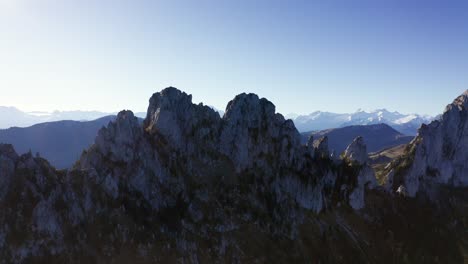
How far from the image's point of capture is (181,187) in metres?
99.6

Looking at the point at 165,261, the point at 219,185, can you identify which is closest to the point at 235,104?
the point at 219,185

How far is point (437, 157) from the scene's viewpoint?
166875 mm

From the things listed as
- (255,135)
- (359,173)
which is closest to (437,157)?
(359,173)

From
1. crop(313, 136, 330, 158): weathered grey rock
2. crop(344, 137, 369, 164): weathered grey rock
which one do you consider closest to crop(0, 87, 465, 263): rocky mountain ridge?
crop(313, 136, 330, 158): weathered grey rock

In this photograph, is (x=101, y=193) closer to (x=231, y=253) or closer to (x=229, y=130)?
(x=231, y=253)

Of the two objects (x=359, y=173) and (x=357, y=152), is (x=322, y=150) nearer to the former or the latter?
(x=359, y=173)

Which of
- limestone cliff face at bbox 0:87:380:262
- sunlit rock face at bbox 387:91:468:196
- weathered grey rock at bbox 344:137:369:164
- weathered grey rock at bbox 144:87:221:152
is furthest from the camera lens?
sunlit rock face at bbox 387:91:468:196

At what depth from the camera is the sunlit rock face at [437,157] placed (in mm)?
154500

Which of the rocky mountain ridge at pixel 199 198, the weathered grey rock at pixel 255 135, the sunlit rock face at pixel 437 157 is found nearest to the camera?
the rocky mountain ridge at pixel 199 198

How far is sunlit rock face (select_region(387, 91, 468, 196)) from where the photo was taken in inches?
6083

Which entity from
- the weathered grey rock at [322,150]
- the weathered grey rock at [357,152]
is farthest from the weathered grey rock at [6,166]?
the weathered grey rock at [357,152]

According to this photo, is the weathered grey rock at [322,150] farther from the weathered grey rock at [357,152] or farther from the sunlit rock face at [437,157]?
the sunlit rock face at [437,157]

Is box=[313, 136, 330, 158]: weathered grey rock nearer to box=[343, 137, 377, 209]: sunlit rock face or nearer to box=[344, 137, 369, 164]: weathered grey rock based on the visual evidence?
box=[343, 137, 377, 209]: sunlit rock face

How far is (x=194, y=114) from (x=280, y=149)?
3280cm
